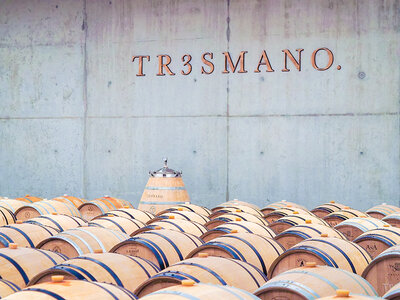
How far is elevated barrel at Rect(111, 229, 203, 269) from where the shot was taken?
15.5 ft

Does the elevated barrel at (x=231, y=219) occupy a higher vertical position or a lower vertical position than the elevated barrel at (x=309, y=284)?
lower

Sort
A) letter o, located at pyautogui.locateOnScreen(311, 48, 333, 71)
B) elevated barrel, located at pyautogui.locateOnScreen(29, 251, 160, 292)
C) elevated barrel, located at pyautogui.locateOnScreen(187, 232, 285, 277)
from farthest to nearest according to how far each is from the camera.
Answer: letter o, located at pyautogui.locateOnScreen(311, 48, 333, 71)
elevated barrel, located at pyautogui.locateOnScreen(187, 232, 285, 277)
elevated barrel, located at pyautogui.locateOnScreen(29, 251, 160, 292)

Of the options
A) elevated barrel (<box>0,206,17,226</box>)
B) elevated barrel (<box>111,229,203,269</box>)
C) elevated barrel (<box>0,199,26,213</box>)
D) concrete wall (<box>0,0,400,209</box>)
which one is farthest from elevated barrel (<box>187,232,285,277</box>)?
concrete wall (<box>0,0,400,209</box>)

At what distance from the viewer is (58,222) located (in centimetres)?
650

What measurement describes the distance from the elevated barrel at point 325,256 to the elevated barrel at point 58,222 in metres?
2.71

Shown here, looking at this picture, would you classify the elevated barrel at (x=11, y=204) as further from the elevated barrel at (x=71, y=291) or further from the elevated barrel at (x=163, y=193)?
the elevated barrel at (x=71, y=291)

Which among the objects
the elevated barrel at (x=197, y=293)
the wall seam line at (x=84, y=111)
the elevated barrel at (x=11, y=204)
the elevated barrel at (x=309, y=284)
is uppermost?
the wall seam line at (x=84, y=111)

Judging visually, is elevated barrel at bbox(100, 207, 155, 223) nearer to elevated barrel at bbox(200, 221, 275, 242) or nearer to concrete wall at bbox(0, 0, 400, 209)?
elevated barrel at bbox(200, 221, 275, 242)

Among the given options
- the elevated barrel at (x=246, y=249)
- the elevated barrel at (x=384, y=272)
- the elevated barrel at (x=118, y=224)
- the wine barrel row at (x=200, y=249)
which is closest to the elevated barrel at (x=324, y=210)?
the wine barrel row at (x=200, y=249)

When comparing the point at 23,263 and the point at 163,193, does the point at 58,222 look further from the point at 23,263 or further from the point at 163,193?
the point at 163,193

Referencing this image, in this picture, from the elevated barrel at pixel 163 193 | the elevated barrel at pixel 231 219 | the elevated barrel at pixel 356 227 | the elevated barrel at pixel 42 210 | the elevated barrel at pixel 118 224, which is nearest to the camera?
the elevated barrel at pixel 118 224

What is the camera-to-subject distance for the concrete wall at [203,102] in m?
10.4

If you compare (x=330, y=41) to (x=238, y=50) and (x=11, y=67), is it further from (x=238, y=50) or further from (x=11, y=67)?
(x=11, y=67)

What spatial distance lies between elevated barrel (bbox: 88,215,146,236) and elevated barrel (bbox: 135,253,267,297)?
2.14m
